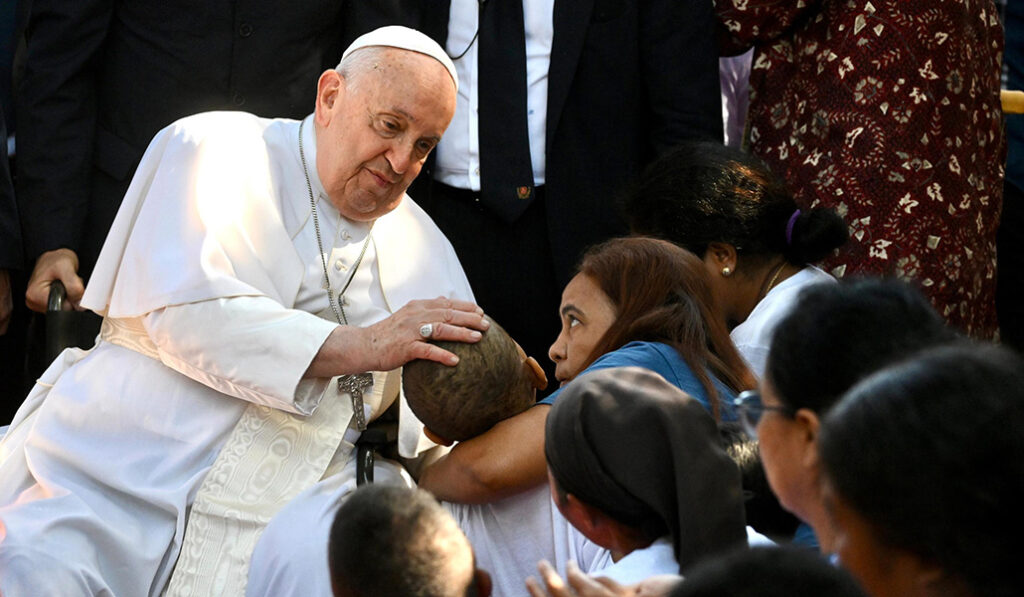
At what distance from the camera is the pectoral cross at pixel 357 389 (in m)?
3.75

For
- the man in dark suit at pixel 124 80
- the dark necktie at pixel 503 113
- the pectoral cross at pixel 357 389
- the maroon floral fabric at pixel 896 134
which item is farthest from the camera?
the dark necktie at pixel 503 113

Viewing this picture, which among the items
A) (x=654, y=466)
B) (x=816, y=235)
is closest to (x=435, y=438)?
(x=654, y=466)

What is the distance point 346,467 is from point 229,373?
1.39 feet

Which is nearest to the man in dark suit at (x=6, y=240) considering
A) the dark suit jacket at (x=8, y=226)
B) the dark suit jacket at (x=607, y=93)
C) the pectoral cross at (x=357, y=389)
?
the dark suit jacket at (x=8, y=226)

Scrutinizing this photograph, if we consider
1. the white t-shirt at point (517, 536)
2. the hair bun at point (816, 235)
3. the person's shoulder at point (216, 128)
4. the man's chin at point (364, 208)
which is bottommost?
the white t-shirt at point (517, 536)

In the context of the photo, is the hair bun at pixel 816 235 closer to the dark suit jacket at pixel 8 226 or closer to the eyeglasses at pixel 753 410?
the eyeglasses at pixel 753 410

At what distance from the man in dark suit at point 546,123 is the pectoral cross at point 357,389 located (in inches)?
44.0

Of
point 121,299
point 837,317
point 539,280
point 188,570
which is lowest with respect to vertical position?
point 188,570

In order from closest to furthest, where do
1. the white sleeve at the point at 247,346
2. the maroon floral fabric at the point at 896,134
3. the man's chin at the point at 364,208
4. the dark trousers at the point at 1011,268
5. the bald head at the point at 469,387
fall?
the bald head at the point at 469,387 → the white sleeve at the point at 247,346 → the man's chin at the point at 364,208 → the maroon floral fabric at the point at 896,134 → the dark trousers at the point at 1011,268

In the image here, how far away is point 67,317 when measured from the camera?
161 inches

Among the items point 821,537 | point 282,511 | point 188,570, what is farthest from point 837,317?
point 188,570

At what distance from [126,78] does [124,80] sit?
0.01 meters

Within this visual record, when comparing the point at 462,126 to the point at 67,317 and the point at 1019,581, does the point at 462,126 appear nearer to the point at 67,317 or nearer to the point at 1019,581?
the point at 67,317

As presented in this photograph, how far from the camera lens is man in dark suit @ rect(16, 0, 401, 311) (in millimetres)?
4516
